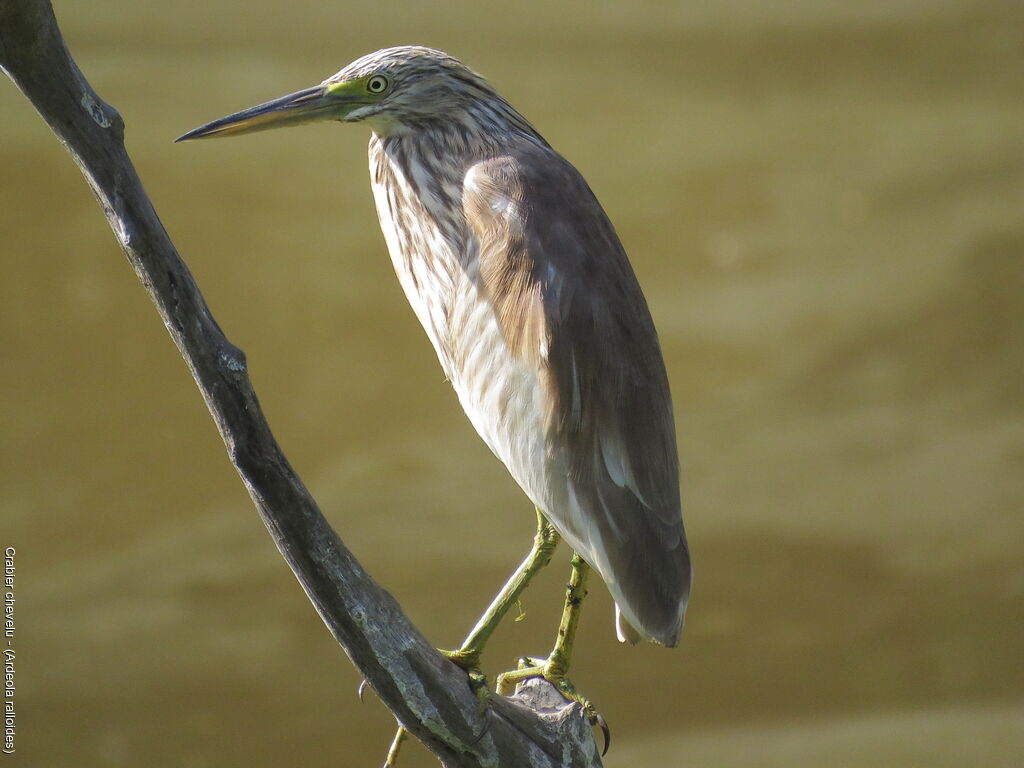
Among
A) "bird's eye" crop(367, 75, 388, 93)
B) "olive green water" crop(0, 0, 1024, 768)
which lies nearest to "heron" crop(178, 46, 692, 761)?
"bird's eye" crop(367, 75, 388, 93)

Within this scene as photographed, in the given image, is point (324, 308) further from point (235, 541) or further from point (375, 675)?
point (375, 675)

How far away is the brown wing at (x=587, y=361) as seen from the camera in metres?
1.29

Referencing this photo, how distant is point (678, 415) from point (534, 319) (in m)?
1.68

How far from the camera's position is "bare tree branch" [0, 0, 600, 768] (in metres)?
0.93

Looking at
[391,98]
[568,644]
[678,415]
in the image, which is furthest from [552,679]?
[678,415]

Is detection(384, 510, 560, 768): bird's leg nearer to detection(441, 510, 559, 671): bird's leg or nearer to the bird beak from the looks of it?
detection(441, 510, 559, 671): bird's leg

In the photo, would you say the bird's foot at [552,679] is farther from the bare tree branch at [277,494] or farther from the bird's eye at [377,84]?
the bird's eye at [377,84]

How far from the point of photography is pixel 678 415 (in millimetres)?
2932

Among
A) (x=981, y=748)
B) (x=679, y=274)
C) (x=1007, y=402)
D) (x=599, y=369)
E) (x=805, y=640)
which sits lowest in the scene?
(x=981, y=748)

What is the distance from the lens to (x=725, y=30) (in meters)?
2.85

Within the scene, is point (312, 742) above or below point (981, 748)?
above

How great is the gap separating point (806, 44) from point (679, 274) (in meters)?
0.62

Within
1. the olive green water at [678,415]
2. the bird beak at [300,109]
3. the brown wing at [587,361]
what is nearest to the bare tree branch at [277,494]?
the brown wing at [587,361]

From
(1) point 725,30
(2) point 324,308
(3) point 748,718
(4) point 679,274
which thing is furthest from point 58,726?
(1) point 725,30
